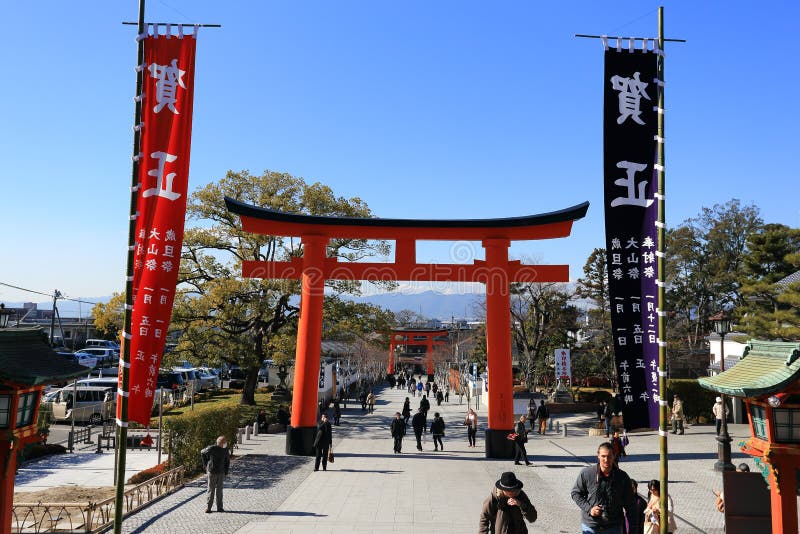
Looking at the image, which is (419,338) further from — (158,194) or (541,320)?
(158,194)

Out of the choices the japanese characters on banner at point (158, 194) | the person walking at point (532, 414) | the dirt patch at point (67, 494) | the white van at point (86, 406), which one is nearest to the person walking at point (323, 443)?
the dirt patch at point (67, 494)

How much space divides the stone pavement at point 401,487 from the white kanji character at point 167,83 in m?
6.84

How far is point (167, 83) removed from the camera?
8.52 metres

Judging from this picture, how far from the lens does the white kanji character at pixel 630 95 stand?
8.16 meters

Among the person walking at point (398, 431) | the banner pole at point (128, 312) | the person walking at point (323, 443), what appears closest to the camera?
the banner pole at point (128, 312)

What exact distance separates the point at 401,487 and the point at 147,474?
620cm

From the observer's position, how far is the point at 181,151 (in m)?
8.67

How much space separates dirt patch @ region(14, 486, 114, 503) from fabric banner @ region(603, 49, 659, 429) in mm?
10760

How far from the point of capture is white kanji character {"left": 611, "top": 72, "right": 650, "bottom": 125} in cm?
816

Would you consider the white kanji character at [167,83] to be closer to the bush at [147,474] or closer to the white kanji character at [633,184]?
the white kanji character at [633,184]

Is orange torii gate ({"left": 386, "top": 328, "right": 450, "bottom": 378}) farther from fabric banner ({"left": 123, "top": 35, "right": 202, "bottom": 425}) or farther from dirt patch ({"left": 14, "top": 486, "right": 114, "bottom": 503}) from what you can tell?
fabric banner ({"left": 123, "top": 35, "right": 202, "bottom": 425})

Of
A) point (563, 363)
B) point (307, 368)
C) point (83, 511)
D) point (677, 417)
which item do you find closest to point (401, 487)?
point (307, 368)

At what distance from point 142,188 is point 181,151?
80 centimetres

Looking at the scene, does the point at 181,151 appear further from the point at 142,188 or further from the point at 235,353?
the point at 235,353
